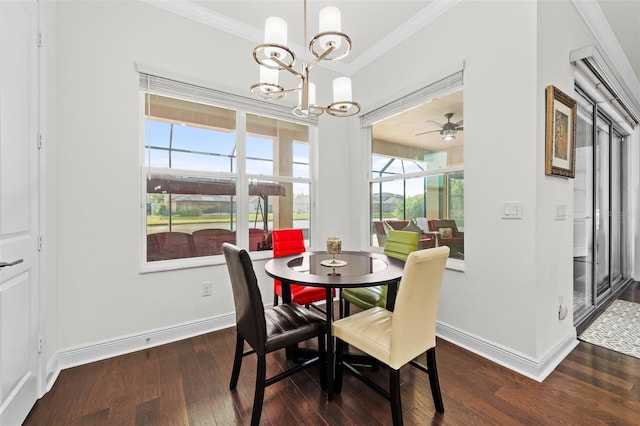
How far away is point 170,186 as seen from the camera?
8.38 feet

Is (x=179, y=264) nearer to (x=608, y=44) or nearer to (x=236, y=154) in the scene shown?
(x=236, y=154)

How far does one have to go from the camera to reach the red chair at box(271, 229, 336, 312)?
7.71 ft

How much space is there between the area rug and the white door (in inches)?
157

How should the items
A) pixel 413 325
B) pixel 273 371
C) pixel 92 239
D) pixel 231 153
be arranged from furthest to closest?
pixel 231 153, pixel 92 239, pixel 273 371, pixel 413 325

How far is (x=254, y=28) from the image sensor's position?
2775mm

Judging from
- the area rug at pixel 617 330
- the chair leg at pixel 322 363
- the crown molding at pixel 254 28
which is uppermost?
the crown molding at pixel 254 28

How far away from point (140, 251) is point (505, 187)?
2999 mm

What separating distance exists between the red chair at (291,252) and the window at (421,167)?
1.19 m

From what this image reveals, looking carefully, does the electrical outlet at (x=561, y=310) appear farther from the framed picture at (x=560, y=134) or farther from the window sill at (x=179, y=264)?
the window sill at (x=179, y=264)

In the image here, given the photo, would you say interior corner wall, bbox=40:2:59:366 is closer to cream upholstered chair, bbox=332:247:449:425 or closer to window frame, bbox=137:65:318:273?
window frame, bbox=137:65:318:273

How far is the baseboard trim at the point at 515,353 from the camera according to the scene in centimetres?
189

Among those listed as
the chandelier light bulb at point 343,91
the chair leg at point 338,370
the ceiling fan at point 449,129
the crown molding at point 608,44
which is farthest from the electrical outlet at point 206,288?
the crown molding at point 608,44

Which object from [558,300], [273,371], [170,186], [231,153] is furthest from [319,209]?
[558,300]

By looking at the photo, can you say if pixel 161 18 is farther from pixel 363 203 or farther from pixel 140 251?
pixel 363 203
